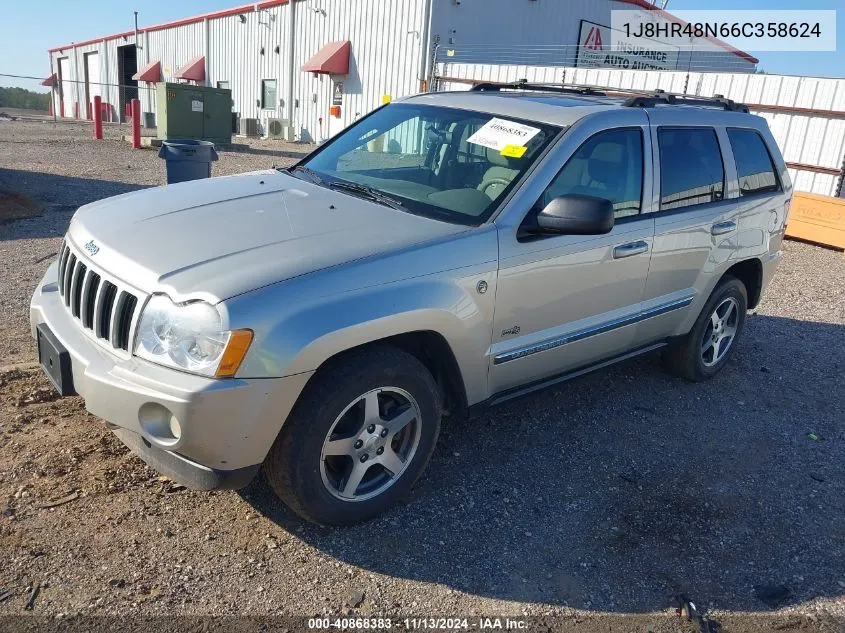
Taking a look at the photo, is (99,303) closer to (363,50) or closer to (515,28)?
(363,50)

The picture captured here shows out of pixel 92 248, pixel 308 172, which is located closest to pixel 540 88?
pixel 308 172

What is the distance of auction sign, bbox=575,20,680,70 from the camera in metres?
23.1

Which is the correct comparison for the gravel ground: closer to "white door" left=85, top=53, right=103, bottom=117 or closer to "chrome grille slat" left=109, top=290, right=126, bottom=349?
"chrome grille slat" left=109, top=290, right=126, bottom=349

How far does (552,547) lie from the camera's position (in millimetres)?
3158

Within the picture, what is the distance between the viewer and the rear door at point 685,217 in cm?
418

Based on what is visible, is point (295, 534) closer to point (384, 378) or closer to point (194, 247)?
point (384, 378)

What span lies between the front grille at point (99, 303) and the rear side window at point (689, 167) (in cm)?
301

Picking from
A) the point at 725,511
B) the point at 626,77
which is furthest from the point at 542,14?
the point at 725,511

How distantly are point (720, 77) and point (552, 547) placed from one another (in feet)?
41.0

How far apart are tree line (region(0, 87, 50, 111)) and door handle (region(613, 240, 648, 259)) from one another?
60857 millimetres

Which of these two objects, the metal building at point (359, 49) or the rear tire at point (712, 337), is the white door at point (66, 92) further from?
the rear tire at point (712, 337)

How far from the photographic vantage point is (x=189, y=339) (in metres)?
2.54

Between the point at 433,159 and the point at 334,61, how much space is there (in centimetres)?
1969

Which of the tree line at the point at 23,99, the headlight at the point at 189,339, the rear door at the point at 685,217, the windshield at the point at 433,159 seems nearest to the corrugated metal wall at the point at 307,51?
the rear door at the point at 685,217
